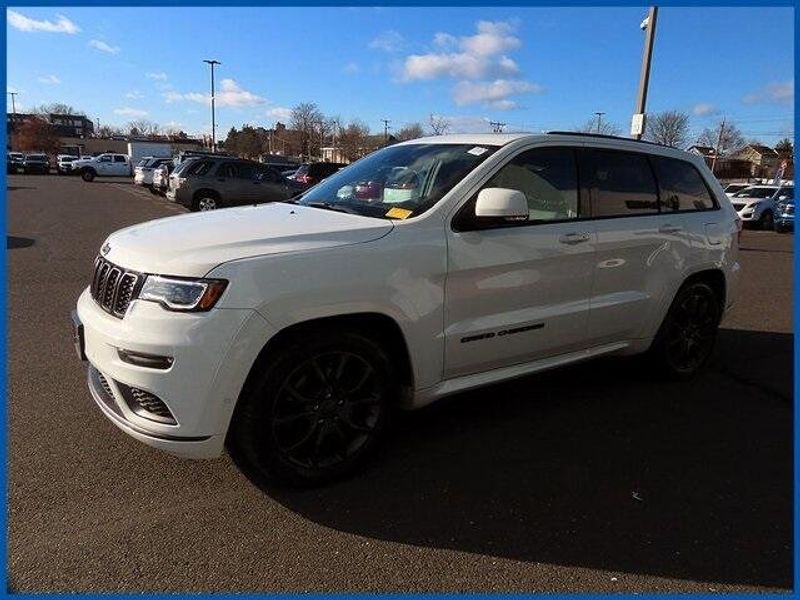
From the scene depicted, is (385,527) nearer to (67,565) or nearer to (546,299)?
(67,565)

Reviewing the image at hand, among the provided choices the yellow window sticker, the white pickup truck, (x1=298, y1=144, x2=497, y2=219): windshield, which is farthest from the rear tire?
the white pickup truck

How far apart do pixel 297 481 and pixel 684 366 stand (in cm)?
333

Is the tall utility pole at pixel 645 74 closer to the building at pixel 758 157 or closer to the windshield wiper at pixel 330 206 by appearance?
the windshield wiper at pixel 330 206

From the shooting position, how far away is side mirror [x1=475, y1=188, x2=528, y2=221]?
3.17 m

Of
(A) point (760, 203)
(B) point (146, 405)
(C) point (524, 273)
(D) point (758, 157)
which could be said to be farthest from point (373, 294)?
(D) point (758, 157)

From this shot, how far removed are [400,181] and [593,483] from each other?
207 cm

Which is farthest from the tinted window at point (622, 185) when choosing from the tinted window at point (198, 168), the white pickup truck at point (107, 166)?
the white pickup truck at point (107, 166)

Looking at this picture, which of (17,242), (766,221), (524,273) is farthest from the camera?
(766,221)

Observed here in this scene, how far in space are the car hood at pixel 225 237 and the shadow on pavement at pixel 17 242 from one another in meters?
8.73

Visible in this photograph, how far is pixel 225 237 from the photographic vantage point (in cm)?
291

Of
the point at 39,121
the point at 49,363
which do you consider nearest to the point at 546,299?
the point at 49,363

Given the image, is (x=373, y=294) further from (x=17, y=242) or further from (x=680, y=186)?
(x=17, y=242)

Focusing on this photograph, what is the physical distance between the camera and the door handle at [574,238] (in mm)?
3723

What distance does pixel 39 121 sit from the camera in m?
83.8
